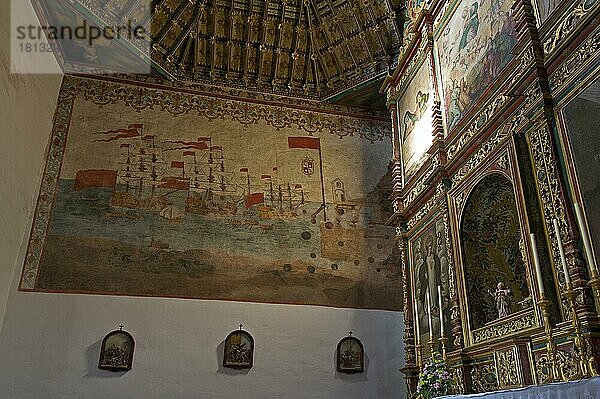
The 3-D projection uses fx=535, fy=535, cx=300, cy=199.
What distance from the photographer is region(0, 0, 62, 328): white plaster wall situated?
8375mm

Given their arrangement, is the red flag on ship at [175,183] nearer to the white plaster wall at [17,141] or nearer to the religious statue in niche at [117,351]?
the white plaster wall at [17,141]

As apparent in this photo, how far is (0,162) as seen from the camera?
826 cm

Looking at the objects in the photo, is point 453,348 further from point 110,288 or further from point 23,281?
point 23,281

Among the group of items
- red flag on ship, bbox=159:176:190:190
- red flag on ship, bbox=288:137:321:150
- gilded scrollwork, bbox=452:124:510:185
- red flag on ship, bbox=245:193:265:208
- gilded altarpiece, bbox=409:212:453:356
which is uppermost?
red flag on ship, bbox=288:137:321:150

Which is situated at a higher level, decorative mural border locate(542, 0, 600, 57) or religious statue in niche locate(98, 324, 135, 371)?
decorative mural border locate(542, 0, 600, 57)

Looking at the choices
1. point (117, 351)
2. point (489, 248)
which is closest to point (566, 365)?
point (489, 248)

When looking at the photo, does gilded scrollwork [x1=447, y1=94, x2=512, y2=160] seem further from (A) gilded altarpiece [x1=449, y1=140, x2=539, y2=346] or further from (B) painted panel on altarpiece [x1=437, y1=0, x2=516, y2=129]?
(A) gilded altarpiece [x1=449, y1=140, x2=539, y2=346]

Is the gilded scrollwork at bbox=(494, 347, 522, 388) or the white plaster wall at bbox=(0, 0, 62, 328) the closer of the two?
the gilded scrollwork at bbox=(494, 347, 522, 388)

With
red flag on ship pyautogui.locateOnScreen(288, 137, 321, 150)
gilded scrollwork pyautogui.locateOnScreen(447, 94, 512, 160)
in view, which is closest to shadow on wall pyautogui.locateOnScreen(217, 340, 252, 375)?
red flag on ship pyautogui.locateOnScreen(288, 137, 321, 150)

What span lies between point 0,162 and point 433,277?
676 centimetres

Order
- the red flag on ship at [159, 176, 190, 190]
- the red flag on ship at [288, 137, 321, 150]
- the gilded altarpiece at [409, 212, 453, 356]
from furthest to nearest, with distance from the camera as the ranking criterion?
the red flag on ship at [288, 137, 321, 150] < the red flag on ship at [159, 176, 190, 190] < the gilded altarpiece at [409, 212, 453, 356]

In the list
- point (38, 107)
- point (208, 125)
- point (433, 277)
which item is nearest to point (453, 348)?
point (433, 277)

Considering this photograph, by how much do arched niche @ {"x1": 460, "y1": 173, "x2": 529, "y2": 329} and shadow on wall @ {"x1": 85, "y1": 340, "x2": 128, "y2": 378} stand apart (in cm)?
570

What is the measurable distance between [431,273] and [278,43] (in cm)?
652
